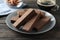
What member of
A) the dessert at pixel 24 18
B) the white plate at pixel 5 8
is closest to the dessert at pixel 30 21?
the dessert at pixel 24 18

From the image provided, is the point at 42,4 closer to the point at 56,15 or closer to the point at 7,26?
the point at 56,15

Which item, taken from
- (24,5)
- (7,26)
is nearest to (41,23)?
(7,26)

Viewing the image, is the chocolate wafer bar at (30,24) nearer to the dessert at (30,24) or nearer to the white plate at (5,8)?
the dessert at (30,24)

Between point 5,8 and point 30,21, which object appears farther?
point 5,8

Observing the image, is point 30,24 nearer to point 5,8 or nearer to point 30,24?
point 30,24

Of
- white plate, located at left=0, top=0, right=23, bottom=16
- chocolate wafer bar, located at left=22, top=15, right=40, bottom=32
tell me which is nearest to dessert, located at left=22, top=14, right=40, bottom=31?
chocolate wafer bar, located at left=22, top=15, right=40, bottom=32

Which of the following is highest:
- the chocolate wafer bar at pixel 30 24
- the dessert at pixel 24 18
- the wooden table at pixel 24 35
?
the dessert at pixel 24 18

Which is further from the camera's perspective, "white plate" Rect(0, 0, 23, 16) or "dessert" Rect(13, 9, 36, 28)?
"white plate" Rect(0, 0, 23, 16)

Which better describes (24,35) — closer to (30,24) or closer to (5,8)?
(30,24)

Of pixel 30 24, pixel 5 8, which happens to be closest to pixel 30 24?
pixel 30 24

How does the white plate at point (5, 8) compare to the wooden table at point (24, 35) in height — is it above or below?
above

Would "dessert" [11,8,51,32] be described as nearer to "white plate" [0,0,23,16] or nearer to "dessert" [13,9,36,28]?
"dessert" [13,9,36,28]
